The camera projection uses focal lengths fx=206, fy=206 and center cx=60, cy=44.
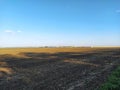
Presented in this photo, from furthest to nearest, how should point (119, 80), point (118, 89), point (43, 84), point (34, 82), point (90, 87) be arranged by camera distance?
point (34, 82) → point (43, 84) → point (90, 87) → point (119, 80) → point (118, 89)

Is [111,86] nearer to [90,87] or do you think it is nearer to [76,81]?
[90,87]

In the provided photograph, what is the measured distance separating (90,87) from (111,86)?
88.8 inches

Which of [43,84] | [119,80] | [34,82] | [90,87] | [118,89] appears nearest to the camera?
[118,89]

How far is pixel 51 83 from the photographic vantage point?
1360cm

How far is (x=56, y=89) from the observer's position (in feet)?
39.7

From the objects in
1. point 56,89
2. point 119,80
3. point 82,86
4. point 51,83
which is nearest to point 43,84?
point 51,83

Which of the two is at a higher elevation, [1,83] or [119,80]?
[119,80]

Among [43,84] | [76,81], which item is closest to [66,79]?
[76,81]

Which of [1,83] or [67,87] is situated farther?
[1,83]

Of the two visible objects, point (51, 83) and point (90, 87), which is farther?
point (51, 83)

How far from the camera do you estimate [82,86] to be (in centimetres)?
1227

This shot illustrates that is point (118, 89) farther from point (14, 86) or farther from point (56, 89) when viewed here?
point (14, 86)

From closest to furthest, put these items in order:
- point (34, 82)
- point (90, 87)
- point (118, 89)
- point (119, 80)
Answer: point (118, 89) < point (119, 80) < point (90, 87) < point (34, 82)

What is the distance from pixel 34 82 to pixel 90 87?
4.45 metres
